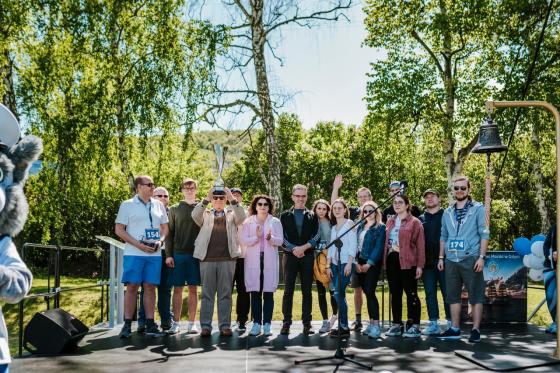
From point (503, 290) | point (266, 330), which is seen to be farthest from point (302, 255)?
point (503, 290)

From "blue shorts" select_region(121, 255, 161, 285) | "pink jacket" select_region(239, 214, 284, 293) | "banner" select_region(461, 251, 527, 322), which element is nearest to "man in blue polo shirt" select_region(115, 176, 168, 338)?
"blue shorts" select_region(121, 255, 161, 285)

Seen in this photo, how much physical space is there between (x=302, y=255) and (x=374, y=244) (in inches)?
35.1

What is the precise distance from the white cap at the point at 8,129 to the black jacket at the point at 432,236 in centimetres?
563

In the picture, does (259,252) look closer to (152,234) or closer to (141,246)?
(152,234)

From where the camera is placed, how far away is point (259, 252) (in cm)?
703

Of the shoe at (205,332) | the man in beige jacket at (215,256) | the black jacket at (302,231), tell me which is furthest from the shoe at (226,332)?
the black jacket at (302,231)

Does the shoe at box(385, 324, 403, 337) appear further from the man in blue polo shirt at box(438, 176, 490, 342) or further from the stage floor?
the man in blue polo shirt at box(438, 176, 490, 342)

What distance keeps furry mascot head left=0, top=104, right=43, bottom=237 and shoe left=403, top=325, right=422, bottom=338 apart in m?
5.29

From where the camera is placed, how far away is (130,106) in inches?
494

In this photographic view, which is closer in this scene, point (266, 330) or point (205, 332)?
point (205, 332)

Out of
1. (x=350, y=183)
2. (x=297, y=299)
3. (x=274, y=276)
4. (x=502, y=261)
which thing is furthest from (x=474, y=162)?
(x=274, y=276)

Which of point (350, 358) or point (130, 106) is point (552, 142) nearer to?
point (130, 106)

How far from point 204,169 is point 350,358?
133 feet

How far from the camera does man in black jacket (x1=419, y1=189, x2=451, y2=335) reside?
7.21 meters
